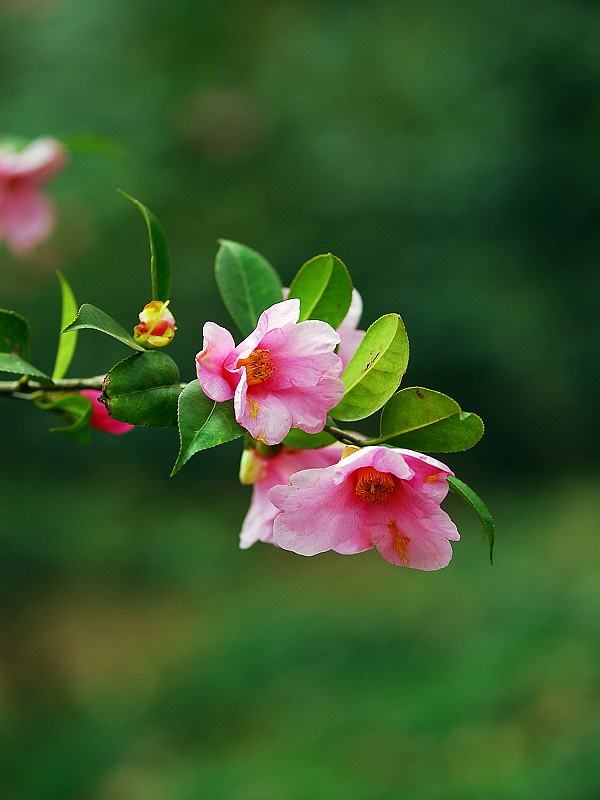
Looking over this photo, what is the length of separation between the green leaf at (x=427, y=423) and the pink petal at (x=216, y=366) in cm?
8

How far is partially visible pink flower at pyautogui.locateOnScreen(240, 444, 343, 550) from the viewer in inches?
23.9

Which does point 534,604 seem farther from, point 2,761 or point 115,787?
point 2,761

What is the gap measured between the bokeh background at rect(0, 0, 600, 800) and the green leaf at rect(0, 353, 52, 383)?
8.21 feet

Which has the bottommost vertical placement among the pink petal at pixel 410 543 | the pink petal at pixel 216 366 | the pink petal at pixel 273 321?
the pink petal at pixel 410 543

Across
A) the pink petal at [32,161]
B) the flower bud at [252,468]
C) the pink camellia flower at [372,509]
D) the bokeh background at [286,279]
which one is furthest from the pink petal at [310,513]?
the bokeh background at [286,279]

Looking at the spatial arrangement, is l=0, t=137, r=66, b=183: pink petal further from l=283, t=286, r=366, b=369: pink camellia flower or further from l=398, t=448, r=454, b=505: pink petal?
l=398, t=448, r=454, b=505: pink petal

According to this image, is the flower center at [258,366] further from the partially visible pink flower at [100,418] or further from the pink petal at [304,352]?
the partially visible pink flower at [100,418]

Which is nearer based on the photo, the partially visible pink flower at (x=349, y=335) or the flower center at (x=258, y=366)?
the flower center at (x=258, y=366)

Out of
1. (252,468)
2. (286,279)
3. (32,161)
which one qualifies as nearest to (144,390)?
(252,468)

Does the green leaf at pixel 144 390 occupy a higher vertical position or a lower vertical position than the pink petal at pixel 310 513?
higher

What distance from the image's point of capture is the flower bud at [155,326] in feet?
1.74

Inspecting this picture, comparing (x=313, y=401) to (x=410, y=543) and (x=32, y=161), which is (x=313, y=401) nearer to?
(x=410, y=543)

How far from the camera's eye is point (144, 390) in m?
0.49

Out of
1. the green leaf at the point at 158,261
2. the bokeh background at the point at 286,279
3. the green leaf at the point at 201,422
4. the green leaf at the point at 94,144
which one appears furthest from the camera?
the bokeh background at the point at 286,279
